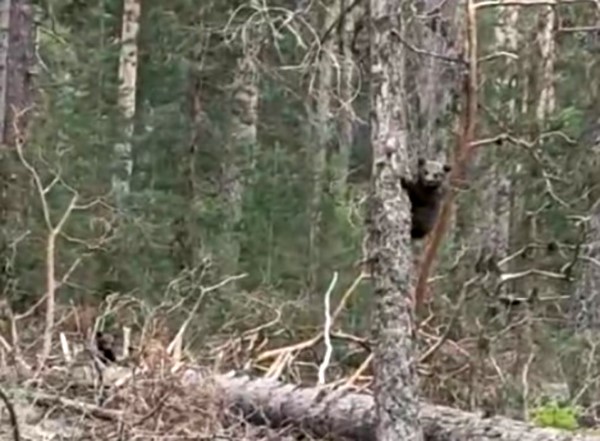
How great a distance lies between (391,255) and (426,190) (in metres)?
0.62

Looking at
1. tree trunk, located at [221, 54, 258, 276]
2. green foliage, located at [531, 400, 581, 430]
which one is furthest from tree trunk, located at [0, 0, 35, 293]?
green foliage, located at [531, 400, 581, 430]

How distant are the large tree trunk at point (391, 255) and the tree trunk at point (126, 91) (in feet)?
26.0

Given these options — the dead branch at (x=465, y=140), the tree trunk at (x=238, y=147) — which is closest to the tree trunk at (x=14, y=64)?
the tree trunk at (x=238, y=147)

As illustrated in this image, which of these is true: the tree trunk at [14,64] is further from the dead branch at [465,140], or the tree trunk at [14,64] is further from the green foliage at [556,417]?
the green foliage at [556,417]

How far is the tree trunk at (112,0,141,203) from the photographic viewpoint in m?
14.0

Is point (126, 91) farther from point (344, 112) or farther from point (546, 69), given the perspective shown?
point (546, 69)

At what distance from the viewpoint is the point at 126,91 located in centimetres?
1536

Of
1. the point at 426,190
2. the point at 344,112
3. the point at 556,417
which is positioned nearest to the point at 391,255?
the point at 426,190

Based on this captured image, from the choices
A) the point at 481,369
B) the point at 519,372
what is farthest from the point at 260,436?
the point at 519,372

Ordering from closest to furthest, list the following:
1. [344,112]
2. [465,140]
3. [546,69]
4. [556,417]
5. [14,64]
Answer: [465,140] < [556,417] < [344,112] < [546,69] < [14,64]

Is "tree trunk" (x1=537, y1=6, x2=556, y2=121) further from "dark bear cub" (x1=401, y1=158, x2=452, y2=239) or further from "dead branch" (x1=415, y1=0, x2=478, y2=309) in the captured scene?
"dark bear cub" (x1=401, y1=158, x2=452, y2=239)

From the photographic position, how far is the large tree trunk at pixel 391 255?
579 cm

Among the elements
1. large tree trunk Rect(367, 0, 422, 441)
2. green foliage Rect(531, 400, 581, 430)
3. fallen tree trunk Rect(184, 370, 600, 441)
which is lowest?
green foliage Rect(531, 400, 581, 430)

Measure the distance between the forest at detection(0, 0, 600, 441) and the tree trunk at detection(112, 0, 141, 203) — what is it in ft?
0.17
